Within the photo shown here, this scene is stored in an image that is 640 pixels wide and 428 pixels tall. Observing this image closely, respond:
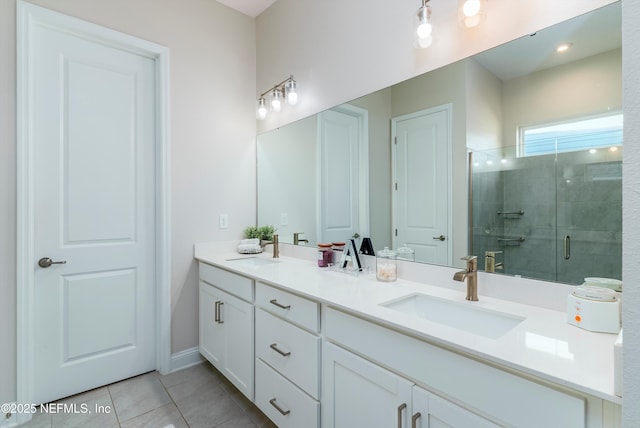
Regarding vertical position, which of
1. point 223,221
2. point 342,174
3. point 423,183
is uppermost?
point 342,174

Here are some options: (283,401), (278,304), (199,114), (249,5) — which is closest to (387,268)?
(278,304)

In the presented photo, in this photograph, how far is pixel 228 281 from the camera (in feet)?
6.37

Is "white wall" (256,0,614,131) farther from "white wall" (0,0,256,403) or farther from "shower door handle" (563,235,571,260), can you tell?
"shower door handle" (563,235,571,260)

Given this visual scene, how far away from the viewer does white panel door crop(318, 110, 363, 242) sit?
1.91m

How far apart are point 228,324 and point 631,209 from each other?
1.94 meters

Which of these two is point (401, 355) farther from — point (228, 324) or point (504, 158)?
point (228, 324)

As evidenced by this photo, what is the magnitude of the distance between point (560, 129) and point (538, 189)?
22 centimetres

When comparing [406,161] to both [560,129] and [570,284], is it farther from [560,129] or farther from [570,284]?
[570,284]

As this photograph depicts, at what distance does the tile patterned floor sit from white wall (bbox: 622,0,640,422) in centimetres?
167

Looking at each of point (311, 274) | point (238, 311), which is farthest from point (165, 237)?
point (311, 274)

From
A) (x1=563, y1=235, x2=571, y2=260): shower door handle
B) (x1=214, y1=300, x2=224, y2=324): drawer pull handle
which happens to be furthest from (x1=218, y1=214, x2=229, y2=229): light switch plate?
(x1=563, y1=235, x2=571, y2=260): shower door handle

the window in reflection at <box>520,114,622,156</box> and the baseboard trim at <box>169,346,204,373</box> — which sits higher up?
the window in reflection at <box>520,114,622,156</box>

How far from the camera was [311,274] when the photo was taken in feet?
5.73

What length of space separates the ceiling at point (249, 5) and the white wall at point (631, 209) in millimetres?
2636
